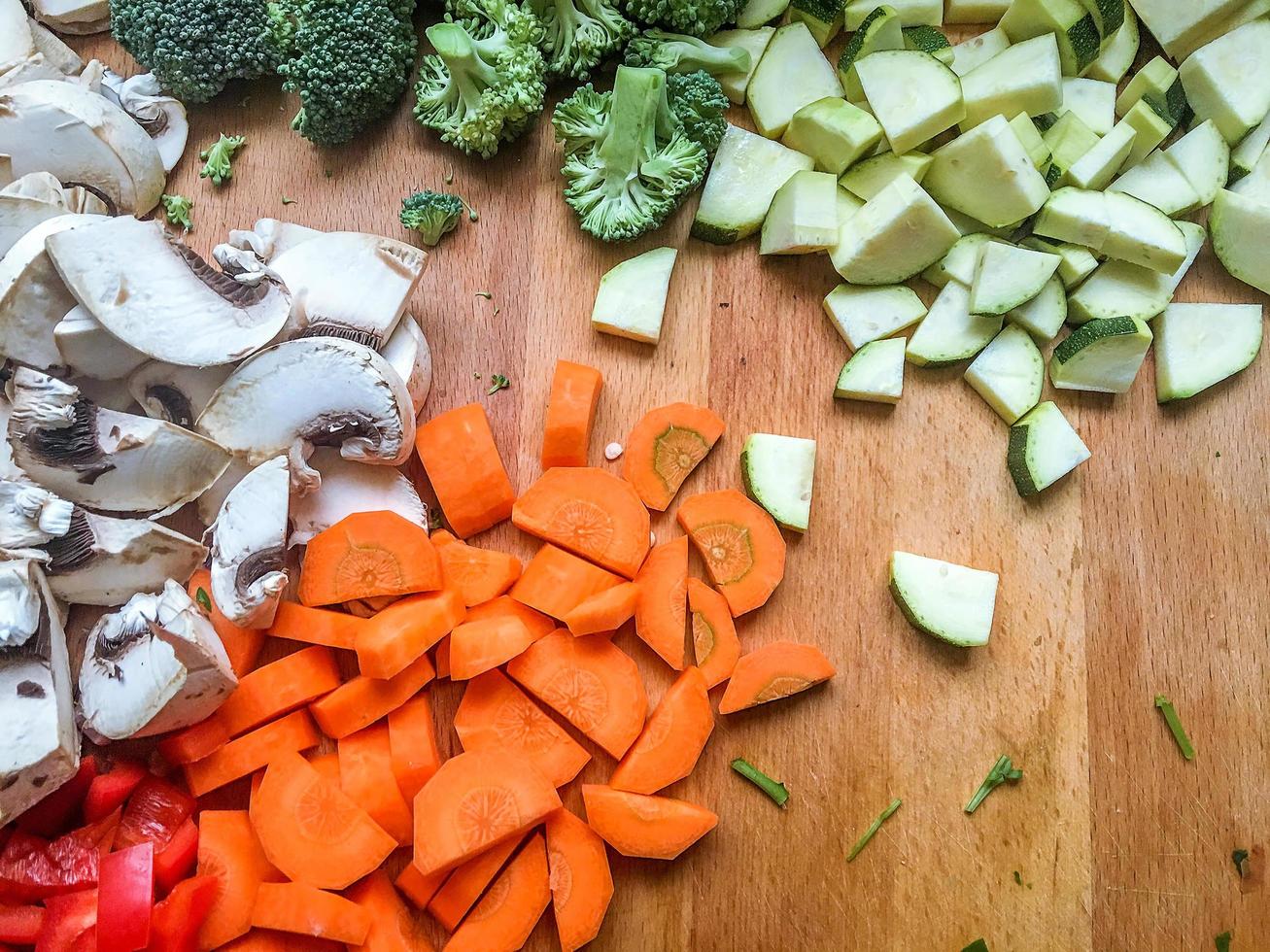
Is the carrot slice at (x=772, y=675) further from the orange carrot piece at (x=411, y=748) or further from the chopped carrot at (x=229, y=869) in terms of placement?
the chopped carrot at (x=229, y=869)

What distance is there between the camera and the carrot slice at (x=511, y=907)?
7.58ft

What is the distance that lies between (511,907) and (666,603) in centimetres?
86

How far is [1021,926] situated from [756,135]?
2.27 metres

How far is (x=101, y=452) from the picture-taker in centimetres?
234

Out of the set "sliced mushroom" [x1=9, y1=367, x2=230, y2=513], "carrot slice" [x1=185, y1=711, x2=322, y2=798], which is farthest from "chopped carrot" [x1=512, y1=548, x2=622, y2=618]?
"sliced mushroom" [x1=9, y1=367, x2=230, y2=513]

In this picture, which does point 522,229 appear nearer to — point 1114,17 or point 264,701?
point 264,701

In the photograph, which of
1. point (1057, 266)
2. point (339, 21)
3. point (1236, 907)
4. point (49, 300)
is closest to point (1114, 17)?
point (1057, 266)

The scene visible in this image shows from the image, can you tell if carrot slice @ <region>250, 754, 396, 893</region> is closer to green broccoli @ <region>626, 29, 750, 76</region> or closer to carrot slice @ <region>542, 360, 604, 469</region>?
carrot slice @ <region>542, 360, 604, 469</region>

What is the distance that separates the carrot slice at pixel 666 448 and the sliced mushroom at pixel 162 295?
1.00 m

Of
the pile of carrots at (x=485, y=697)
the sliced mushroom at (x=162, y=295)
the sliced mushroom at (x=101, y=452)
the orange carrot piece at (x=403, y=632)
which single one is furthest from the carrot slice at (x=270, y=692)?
the sliced mushroom at (x=162, y=295)

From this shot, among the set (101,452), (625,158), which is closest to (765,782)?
(625,158)

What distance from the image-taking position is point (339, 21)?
8.23 feet

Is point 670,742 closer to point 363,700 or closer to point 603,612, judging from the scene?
point 603,612

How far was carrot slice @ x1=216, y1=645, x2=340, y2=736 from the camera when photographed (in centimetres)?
240
